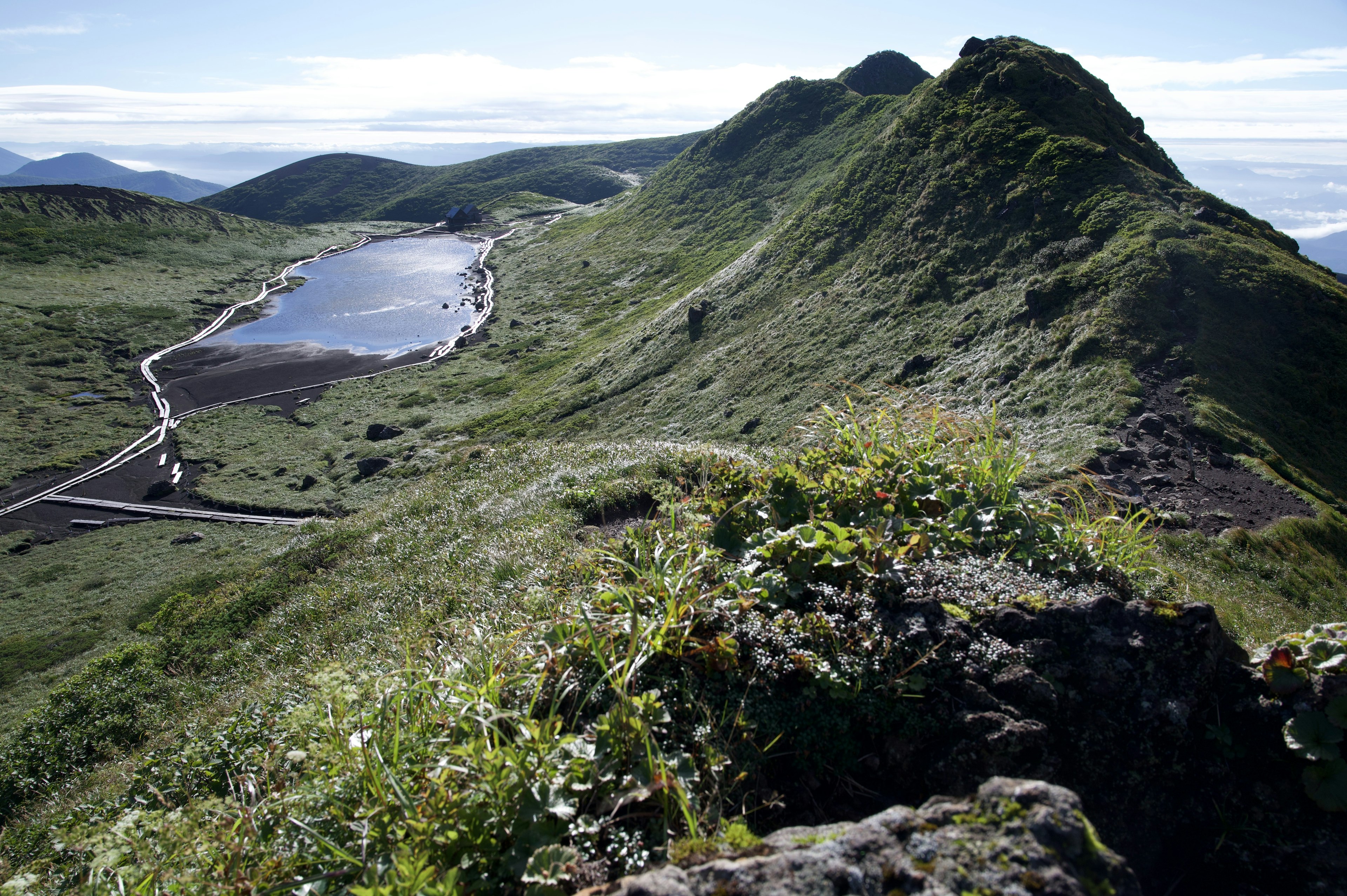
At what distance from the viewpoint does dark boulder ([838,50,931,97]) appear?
75.4m

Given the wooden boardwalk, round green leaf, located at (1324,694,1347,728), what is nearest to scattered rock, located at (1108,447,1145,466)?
round green leaf, located at (1324,694,1347,728)

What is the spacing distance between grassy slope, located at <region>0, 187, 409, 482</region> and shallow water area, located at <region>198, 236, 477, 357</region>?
6924 millimetres

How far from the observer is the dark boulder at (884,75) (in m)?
75.4

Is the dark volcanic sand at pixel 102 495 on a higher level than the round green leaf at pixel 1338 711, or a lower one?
lower

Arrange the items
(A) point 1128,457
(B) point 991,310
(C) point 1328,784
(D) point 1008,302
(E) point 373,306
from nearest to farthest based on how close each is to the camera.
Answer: (C) point 1328,784 < (A) point 1128,457 < (D) point 1008,302 < (B) point 991,310 < (E) point 373,306

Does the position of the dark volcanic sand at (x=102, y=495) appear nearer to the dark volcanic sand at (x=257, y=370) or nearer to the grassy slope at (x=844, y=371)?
the grassy slope at (x=844, y=371)

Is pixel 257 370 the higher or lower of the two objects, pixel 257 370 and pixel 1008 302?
the lower

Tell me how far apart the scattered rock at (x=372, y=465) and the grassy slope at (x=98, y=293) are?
23615 millimetres

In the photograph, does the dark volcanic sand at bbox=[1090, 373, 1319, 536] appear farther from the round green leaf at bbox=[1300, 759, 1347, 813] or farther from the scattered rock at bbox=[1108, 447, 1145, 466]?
the round green leaf at bbox=[1300, 759, 1347, 813]

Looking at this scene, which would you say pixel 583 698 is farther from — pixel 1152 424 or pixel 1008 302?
pixel 1008 302

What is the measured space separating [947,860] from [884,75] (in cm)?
9169

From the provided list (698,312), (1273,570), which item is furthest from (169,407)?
(1273,570)

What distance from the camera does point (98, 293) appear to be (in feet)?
252

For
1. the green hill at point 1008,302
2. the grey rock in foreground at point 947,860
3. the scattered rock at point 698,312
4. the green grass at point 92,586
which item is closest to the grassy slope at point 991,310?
the green hill at point 1008,302
